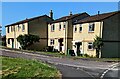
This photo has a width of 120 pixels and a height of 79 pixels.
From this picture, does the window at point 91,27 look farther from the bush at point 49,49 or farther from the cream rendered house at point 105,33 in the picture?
the bush at point 49,49

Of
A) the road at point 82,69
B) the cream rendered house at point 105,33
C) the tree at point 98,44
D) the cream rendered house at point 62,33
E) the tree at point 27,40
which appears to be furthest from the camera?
the tree at point 27,40

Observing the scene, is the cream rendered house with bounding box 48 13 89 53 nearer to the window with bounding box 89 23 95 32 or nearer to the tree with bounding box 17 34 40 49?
the tree with bounding box 17 34 40 49

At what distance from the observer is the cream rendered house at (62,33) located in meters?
47.1

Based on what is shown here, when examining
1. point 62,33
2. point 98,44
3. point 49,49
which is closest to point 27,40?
point 49,49

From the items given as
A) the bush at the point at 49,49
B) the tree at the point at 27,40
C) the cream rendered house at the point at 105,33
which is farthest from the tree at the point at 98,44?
the tree at the point at 27,40

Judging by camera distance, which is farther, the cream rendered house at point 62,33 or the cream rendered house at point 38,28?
the cream rendered house at point 38,28

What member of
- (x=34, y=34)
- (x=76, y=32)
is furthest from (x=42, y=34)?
(x=76, y=32)

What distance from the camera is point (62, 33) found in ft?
159

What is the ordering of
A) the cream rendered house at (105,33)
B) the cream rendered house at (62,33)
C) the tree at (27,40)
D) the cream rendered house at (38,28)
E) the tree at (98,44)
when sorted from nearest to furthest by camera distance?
1. the tree at (98,44)
2. the cream rendered house at (105,33)
3. the cream rendered house at (62,33)
4. the tree at (27,40)
5. the cream rendered house at (38,28)

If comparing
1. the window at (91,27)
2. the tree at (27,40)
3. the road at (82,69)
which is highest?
the window at (91,27)

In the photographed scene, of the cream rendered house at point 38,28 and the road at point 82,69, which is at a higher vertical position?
the cream rendered house at point 38,28

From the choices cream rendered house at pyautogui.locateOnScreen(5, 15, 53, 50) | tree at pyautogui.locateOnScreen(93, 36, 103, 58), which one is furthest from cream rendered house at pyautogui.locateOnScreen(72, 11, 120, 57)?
cream rendered house at pyautogui.locateOnScreen(5, 15, 53, 50)

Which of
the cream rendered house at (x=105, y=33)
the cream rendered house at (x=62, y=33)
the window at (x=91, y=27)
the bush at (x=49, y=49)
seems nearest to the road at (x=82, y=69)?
the cream rendered house at (x=105, y=33)

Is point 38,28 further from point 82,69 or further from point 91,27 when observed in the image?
point 82,69
